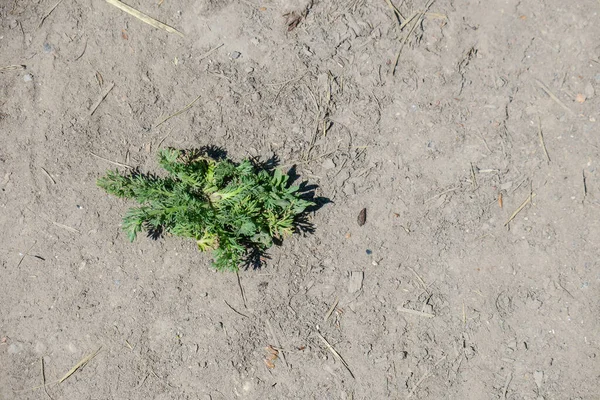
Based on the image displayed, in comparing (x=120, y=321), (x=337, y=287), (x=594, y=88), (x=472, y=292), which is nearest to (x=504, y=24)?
(x=594, y=88)

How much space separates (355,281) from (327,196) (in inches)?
23.5

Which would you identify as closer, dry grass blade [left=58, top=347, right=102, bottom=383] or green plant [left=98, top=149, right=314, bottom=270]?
green plant [left=98, top=149, right=314, bottom=270]

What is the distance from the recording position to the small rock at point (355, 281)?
3203mm

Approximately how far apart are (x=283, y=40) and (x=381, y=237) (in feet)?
4.84

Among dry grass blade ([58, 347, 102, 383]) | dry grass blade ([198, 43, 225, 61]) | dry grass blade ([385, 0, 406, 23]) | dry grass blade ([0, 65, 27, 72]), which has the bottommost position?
dry grass blade ([58, 347, 102, 383])

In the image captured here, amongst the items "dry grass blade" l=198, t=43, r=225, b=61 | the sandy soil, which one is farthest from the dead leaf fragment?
"dry grass blade" l=198, t=43, r=225, b=61

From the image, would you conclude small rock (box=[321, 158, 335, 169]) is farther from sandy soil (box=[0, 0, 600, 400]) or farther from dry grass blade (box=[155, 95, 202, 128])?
dry grass blade (box=[155, 95, 202, 128])

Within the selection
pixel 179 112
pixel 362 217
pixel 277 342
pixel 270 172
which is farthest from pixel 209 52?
pixel 277 342

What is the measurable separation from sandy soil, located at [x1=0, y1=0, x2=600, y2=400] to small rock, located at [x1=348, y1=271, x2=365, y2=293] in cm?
1

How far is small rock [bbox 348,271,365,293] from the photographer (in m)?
3.20

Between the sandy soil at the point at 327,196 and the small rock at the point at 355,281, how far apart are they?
0.01 metres

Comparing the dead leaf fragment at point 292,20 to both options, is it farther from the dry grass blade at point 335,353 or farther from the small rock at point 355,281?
the dry grass blade at point 335,353

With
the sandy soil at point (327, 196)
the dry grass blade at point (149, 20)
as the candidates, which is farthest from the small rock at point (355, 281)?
the dry grass blade at point (149, 20)

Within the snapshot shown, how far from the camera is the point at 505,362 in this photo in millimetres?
3170
